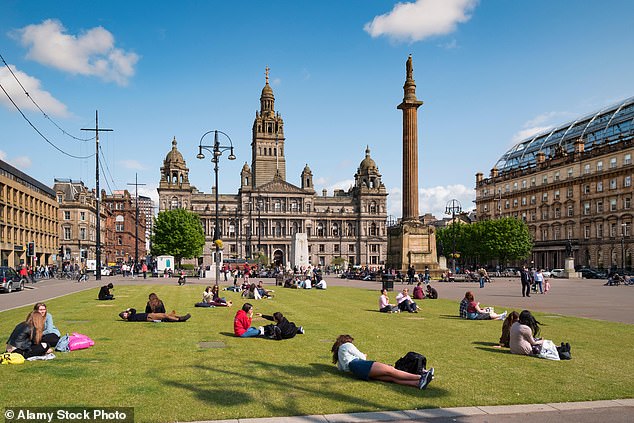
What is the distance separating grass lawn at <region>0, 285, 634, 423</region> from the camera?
27.3 ft

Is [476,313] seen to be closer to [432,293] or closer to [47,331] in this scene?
[432,293]

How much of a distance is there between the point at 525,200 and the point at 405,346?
94.3 metres

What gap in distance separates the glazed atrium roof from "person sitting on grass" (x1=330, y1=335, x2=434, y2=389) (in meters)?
80.7

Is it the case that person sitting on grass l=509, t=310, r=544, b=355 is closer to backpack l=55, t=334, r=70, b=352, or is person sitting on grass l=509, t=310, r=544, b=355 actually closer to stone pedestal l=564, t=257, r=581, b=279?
backpack l=55, t=334, r=70, b=352

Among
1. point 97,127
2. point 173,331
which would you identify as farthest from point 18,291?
point 173,331

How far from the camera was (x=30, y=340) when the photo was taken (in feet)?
38.2

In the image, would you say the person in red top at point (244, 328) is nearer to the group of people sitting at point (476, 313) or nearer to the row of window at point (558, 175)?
the group of people sitting at point (476, 313)

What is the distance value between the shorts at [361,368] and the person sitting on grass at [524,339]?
433 cm

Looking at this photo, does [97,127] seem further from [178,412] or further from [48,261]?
[178,412]

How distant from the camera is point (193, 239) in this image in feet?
314

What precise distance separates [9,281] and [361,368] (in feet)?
109

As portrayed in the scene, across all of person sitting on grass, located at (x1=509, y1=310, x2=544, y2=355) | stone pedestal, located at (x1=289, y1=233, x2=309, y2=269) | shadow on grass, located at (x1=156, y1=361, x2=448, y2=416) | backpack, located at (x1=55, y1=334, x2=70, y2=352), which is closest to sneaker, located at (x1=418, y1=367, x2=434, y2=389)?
shadow on grass, located at (x1=156, y1=361, x2=448, y2=416)

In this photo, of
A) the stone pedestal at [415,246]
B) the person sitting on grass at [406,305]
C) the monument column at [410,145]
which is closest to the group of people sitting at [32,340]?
the person sitting on grass at [406,305]

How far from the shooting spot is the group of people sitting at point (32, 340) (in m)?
11.4
